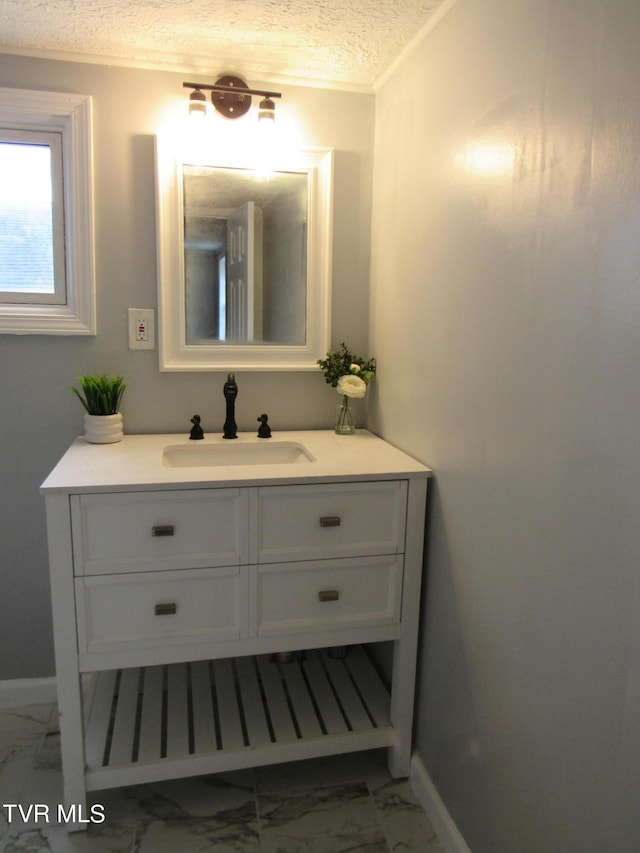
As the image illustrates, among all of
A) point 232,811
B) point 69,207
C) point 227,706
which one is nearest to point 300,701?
point 227,706

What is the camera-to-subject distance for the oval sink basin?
194 centimetres

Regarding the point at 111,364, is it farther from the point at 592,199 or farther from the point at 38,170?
the point at 592,199

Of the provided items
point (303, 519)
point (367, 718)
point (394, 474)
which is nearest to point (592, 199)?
point (394, 474)

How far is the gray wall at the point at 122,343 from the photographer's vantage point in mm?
1918

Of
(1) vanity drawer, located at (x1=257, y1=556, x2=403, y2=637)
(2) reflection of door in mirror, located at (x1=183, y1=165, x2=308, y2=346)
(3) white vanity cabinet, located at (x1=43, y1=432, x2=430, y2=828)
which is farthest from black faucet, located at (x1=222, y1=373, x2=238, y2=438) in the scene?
(1) vanity drawer, located at (x1=257, y1=556, x2=403, y2=637)

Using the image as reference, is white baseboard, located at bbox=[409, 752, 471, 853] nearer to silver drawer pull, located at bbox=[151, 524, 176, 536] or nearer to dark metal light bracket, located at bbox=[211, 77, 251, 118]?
silver drawer pull, located at bbox=[151, 524, 176, 536]

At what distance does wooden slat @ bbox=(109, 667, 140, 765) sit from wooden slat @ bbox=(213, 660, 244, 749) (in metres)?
0.25

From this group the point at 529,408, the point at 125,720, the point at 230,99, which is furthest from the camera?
the point at 230,99

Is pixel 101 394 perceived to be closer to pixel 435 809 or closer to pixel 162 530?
pixel 162 530

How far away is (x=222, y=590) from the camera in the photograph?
62.9 inches

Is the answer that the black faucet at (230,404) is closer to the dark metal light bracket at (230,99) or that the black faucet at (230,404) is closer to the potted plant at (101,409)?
the potted plant at (101,409)

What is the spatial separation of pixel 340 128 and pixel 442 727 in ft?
6.04

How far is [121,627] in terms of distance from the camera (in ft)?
5.06

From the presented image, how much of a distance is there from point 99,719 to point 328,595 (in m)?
0.80
